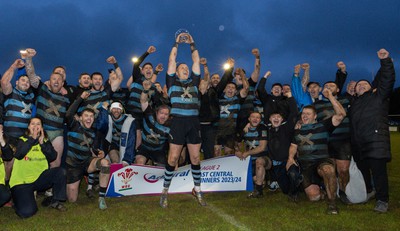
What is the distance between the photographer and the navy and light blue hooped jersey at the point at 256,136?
8.48 m

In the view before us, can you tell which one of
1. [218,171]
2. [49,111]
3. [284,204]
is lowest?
[284,204]

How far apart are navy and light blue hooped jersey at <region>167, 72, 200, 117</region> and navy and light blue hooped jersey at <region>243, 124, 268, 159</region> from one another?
196cm

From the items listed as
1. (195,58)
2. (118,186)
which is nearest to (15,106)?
(118,186)

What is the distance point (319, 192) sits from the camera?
7609 mm

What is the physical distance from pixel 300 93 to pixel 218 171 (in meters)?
2.64

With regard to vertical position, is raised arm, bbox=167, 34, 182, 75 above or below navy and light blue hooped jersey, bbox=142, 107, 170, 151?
above

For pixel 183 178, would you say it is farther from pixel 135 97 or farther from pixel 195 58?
pixel 195 58

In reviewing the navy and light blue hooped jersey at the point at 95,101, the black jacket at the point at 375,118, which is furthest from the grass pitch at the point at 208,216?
the navy and light blue hooped jersey at the point at 95,101

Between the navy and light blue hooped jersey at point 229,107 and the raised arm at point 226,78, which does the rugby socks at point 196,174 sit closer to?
the navy and light blue hooped jersey at point 229,107

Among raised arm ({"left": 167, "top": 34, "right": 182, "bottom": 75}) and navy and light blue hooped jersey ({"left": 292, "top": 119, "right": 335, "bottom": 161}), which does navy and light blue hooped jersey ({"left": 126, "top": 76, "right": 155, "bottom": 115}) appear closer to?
raised arm ({"left": 167, "top": 34, "right": 182, "bottom": 75})

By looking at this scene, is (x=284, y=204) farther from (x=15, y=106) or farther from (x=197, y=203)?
(x=15, y=106)

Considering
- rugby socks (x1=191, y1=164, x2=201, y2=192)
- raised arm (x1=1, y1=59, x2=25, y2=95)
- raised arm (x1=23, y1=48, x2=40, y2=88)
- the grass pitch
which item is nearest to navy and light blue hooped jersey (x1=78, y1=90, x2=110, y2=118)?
raised arm (x1=23, y1=48, x2=40, y2=88)

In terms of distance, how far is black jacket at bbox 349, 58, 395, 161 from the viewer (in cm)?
670

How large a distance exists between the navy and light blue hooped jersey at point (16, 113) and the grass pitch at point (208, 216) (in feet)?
4.90
